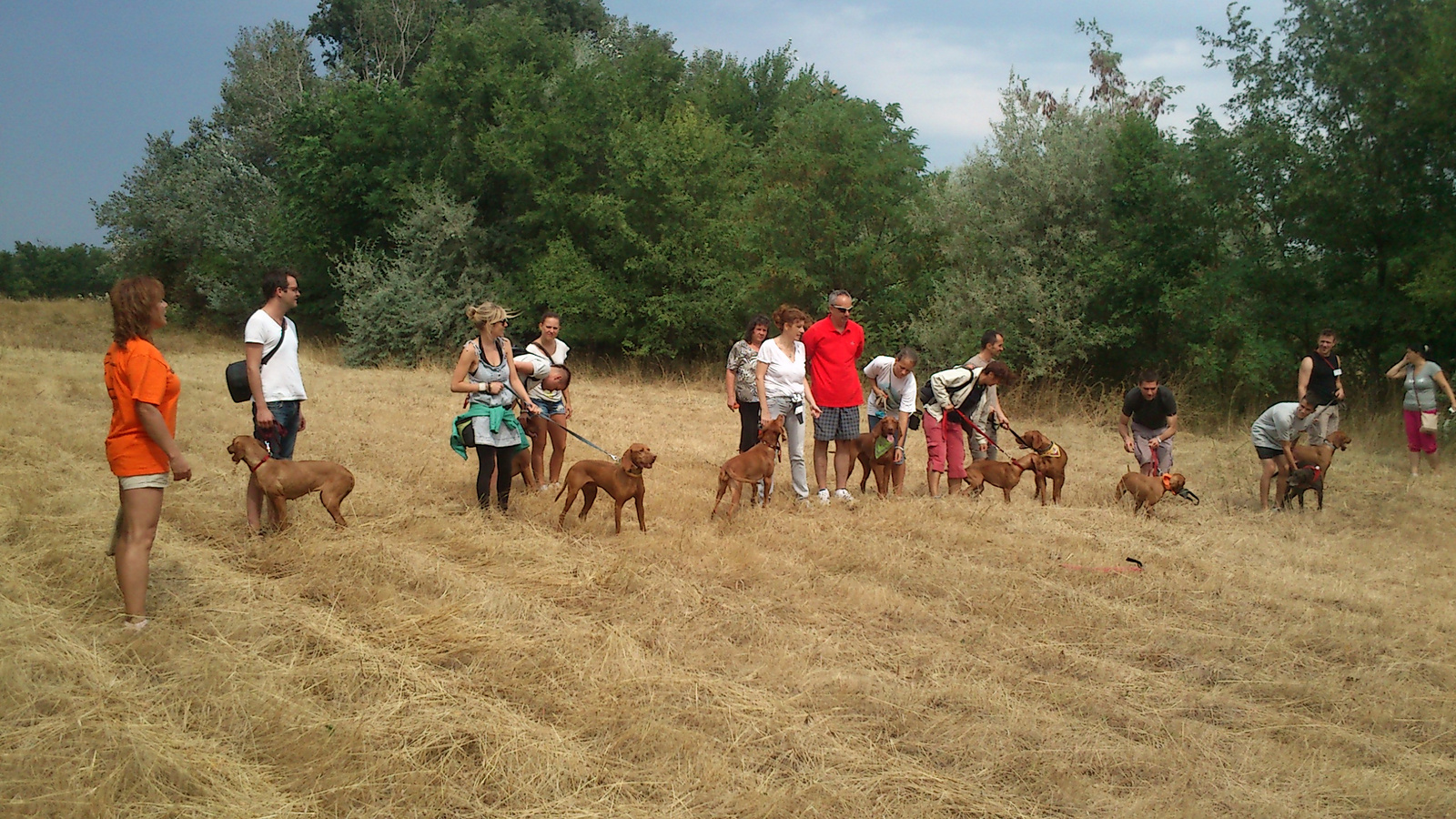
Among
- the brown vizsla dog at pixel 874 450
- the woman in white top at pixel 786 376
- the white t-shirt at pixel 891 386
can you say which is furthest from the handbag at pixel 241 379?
the white t-shirt at pixel 891 386

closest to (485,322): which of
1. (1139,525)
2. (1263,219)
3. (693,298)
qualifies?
(1139,525)

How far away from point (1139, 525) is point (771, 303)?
1281cm

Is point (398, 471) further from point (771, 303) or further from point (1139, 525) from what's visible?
point (771, 303)

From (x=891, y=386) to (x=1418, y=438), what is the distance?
6689mm

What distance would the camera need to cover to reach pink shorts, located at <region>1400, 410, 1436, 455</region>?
11125 millimetres

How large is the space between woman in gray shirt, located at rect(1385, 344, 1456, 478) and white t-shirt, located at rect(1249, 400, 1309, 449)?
105 inches

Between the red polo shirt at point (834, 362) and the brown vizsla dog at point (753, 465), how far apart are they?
2.48 ft

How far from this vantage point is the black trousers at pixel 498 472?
733 cm

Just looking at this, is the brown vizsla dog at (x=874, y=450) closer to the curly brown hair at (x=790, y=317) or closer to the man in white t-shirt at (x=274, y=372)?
the curly brown hair at (x=790, y=317)

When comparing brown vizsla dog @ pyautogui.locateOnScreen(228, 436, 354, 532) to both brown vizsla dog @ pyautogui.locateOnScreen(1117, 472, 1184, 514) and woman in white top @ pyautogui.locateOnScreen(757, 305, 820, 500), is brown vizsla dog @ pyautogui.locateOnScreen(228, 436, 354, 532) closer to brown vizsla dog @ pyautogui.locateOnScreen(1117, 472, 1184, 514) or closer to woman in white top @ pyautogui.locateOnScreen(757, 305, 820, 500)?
woman in white top @ pyautogui.locateOnScreen(757, 305, 820, 500)

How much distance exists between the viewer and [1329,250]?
1473 centimetres

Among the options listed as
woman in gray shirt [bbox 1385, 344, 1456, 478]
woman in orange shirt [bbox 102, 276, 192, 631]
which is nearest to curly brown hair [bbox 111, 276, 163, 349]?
woman in orange shirt [bbox 102, 276, 192, 631]

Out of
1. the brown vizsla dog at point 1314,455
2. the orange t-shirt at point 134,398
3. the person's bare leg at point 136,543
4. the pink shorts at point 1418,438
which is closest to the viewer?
the orange t-shirt at point 134,398

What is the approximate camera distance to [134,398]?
459cm
